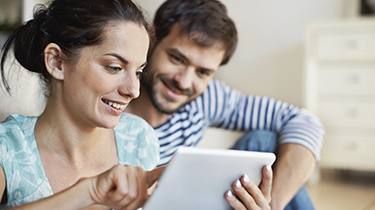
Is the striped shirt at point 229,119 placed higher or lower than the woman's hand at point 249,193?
lower

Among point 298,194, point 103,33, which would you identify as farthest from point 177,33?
point 298,194

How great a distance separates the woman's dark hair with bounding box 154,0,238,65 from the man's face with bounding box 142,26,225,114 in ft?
0.07

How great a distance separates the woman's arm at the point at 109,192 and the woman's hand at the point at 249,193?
18 cm

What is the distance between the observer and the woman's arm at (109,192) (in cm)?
53

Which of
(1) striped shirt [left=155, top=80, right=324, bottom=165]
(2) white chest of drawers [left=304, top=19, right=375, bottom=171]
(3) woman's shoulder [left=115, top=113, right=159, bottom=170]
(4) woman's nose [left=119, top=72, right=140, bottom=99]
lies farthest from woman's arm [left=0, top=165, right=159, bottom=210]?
(2) white chest of drawers [left=304, top=19, right=375, bottom=171]

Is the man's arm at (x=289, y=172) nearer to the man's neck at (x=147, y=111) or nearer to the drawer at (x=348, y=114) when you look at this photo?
the man's neck at (x=147, y=111)

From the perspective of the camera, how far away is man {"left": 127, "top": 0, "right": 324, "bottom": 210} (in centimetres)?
110

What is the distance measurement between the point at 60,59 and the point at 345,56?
6.02ft

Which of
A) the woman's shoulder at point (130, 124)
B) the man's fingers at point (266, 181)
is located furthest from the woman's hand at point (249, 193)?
the woman's shoulder at point (130, 124)

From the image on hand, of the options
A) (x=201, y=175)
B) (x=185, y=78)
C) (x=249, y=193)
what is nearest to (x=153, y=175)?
(x=201, y=175)

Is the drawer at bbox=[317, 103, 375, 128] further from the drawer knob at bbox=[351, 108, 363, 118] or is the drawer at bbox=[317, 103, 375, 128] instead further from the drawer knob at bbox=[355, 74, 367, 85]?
the drawer knob at bbox=[355, 74, 367, 85]

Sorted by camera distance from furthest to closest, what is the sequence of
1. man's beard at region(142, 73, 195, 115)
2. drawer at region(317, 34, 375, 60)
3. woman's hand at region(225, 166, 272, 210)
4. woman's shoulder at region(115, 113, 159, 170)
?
1. drawer at region(317, 34, 375, 60)
2. man's beard at region(142, 73, 195, 115)
3. woman's shoulder at region(115, 113, 159, 170)
4. woman's hand at region(225, 166, 272, 210)

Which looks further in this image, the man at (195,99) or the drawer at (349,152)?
the drawer at (349,152)

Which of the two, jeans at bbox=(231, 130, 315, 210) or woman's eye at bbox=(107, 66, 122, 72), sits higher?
woman's eye at bbox=(107, 66, 122, 72)
